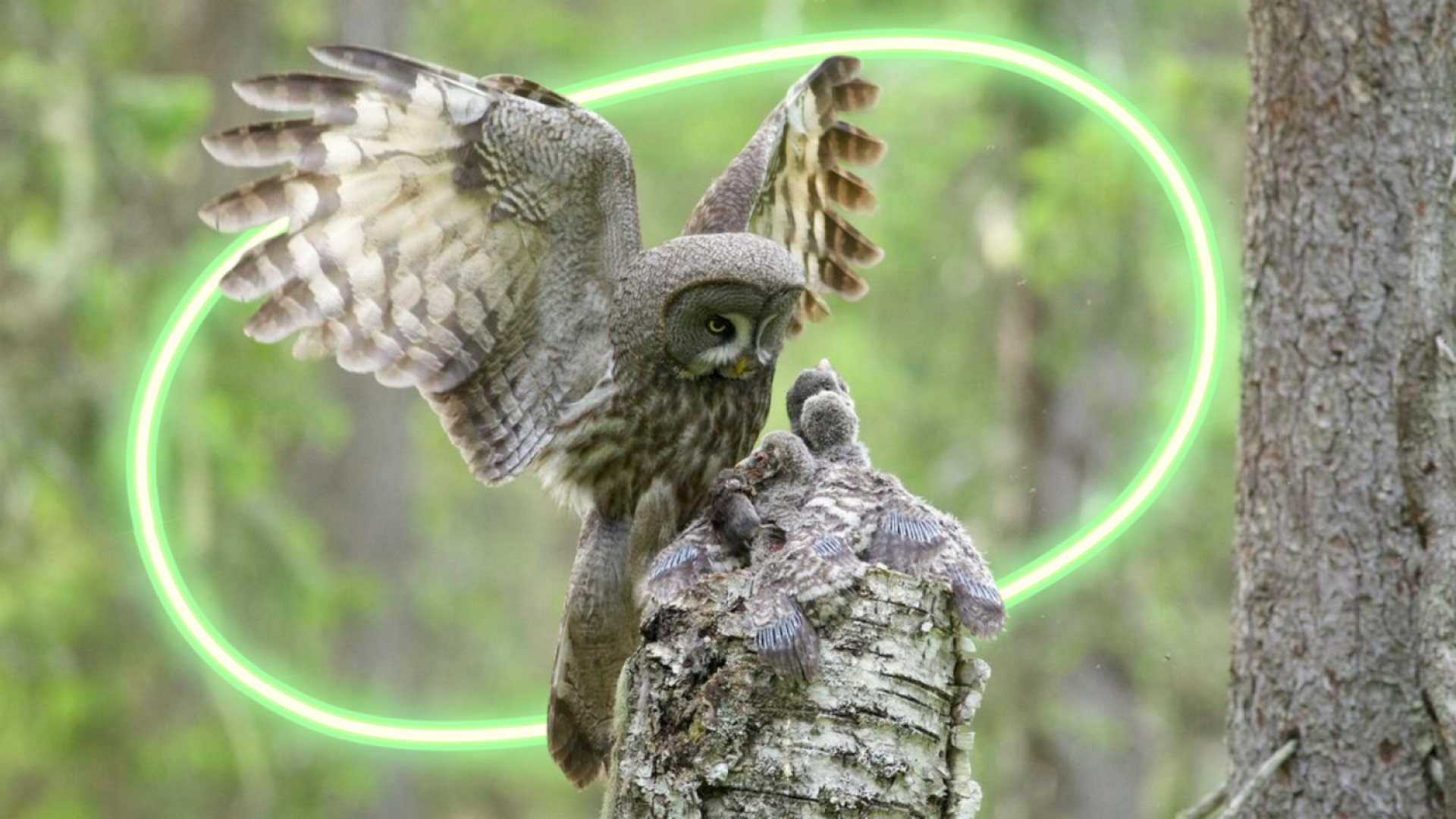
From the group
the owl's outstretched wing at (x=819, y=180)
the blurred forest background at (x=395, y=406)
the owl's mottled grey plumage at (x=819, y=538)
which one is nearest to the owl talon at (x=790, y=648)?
the owl's mottled grey plumage at (x=819, y=538)

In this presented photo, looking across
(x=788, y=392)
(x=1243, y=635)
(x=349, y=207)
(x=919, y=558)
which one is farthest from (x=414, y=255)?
(x=1243, y=635)

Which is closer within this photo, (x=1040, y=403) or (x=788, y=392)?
(x=788, y=392)

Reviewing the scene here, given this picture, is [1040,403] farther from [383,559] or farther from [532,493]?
[532,493]

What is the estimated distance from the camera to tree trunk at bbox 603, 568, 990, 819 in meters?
2.68

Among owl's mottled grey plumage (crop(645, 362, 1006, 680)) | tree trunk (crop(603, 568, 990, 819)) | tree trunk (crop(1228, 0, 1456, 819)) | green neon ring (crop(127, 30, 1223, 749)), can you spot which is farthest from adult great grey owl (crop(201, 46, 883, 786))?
tree trunk (crop(1228, 0, 1456, 819))

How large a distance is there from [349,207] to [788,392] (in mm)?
1120

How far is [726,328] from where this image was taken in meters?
3.66

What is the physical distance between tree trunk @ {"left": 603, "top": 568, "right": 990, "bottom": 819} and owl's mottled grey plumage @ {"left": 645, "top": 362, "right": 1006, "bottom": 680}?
0.04m

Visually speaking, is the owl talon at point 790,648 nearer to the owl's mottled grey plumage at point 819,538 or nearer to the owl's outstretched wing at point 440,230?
the owl's mottled grey plumage at point 819,538

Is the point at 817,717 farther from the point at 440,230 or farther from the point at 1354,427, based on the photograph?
the point at 440,230

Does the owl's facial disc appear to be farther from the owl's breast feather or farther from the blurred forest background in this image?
the blurred forest background

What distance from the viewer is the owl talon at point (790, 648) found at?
2.67 m

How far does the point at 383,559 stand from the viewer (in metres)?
11.7

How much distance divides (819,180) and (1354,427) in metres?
1.68
